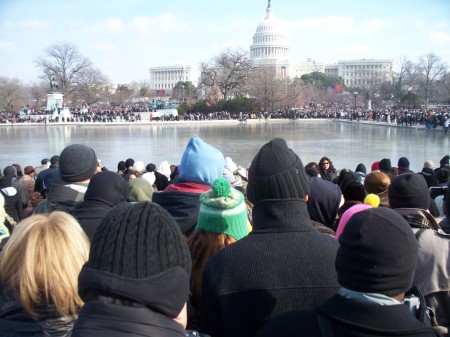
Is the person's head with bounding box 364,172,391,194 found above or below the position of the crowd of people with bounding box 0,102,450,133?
below

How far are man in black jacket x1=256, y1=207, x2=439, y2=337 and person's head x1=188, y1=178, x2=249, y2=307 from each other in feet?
3.35

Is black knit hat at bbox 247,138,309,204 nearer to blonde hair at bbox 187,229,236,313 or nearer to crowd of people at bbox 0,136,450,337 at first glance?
crowd of people at bbox 0,136,450,337

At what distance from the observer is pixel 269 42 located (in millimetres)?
148500

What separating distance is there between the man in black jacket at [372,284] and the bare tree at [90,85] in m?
91.3

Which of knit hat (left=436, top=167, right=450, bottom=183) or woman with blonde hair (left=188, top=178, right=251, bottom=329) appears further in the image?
knit hat (left=436, top=167, right=450, bottom=183)

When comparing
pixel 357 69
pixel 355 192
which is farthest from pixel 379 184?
pixel 357 69

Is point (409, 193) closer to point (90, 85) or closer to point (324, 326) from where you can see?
point (324, 326)

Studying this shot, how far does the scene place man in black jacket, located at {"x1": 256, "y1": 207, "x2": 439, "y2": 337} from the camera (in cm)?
169

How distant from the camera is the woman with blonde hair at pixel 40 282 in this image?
2.14m

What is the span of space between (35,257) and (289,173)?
132cm

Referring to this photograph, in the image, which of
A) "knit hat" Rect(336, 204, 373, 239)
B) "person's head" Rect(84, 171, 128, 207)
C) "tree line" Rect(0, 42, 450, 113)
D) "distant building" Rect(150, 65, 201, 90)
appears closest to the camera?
"person's head" Rect(84, 171, 128, 207)

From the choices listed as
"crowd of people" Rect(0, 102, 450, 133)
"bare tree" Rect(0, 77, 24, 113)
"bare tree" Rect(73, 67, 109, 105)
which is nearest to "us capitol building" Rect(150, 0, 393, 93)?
"bare tree" Rect(73, 67, 109, 105)

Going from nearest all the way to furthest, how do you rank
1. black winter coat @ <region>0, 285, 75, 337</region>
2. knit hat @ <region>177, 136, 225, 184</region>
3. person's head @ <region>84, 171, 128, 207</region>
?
black winter coat @ <region>0, 285, 75, 337</region>
person's head @ <region>84, 171, 128, 207</region>
knit hat @ <region>177, 136, 225, 184</region>

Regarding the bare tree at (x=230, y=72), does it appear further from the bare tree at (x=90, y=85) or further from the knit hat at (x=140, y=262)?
the knit hat at (x=140, y=262)
